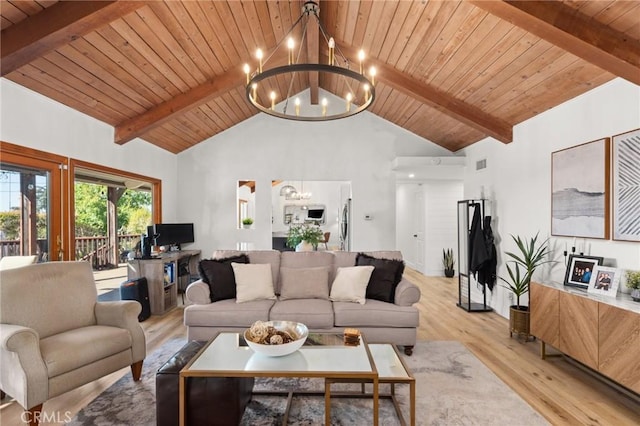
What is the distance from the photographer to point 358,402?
238 centimetres

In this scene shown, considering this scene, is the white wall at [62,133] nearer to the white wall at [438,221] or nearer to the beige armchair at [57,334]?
the beige armchair at [57,334]

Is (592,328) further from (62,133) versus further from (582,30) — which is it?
(62,133)

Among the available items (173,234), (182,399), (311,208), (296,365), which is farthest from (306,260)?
(311,208)

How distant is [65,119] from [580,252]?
5436 millimetres

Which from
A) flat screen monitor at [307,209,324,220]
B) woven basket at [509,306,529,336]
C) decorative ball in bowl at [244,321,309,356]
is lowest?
woven basket at [509,306,529,336]

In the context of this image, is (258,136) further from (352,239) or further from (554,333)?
(554,333)

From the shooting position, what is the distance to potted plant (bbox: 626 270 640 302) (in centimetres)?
248

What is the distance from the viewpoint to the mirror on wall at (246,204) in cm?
635

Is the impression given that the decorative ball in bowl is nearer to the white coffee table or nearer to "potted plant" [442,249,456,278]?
the white coffee table

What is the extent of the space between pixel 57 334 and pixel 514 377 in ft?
11.9

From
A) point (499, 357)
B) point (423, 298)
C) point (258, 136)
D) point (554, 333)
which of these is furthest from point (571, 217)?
point (258, 136)

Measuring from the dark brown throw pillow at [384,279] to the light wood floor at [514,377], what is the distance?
759 millimetres

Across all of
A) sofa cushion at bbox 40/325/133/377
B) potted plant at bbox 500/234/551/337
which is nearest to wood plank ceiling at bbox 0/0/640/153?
potted plant at bbox 500/234/551/337

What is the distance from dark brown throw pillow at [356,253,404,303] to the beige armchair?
2.18m
